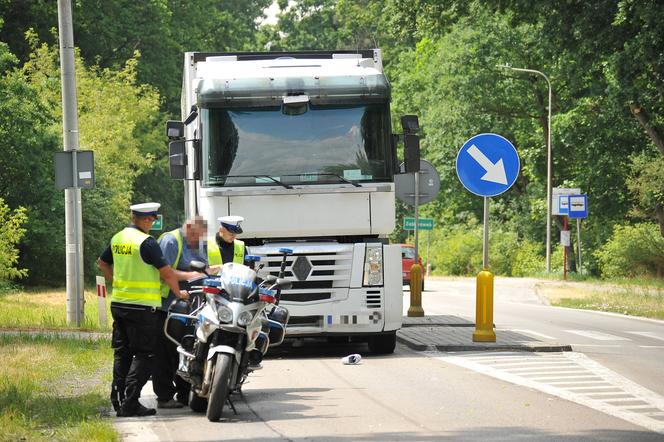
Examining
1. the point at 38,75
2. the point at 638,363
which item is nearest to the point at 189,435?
the point at 638,363

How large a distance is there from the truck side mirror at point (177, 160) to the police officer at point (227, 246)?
3.82 meters

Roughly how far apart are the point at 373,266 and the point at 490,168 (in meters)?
2.46

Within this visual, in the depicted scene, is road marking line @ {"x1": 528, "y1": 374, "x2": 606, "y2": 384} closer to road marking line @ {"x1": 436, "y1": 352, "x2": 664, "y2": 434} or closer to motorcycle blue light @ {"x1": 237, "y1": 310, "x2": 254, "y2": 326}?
road marking line @ {"x1": 436, "y1": 352, "x2": 664, "y2": 434}

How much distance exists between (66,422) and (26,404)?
1.28m

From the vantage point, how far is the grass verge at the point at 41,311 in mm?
21406

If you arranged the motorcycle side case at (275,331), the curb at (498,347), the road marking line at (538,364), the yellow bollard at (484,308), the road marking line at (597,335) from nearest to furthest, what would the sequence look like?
the motorcycle side case at (275,331), the road marking line at (538,364), the curb at (498,347), the yellow bollard at (484,308), the road marking line at (597,335)

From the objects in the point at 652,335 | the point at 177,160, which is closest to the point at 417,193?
the point at 652,335

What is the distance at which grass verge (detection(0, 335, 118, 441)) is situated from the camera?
368 inches

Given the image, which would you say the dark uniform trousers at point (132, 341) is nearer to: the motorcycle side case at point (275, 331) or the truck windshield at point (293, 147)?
the motorcycle side case at point (275, 331)

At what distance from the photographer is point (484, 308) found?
53.7 ft

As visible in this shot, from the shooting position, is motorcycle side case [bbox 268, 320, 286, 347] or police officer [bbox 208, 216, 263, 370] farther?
police officer [bbox 208, 216, 263, 370]

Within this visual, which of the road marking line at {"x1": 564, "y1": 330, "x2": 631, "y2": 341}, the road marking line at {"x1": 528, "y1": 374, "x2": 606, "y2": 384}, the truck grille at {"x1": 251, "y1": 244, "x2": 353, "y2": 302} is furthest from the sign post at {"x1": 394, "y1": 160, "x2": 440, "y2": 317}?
the road marking line at {"x1": 528, "y1": 374, "x2": 606, "y2": 384}

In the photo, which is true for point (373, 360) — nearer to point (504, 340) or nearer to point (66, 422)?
point (504, 340)

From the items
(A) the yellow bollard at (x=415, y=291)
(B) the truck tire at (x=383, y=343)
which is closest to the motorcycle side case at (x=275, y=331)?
(B) the truck tire at (x=383, y=343)
